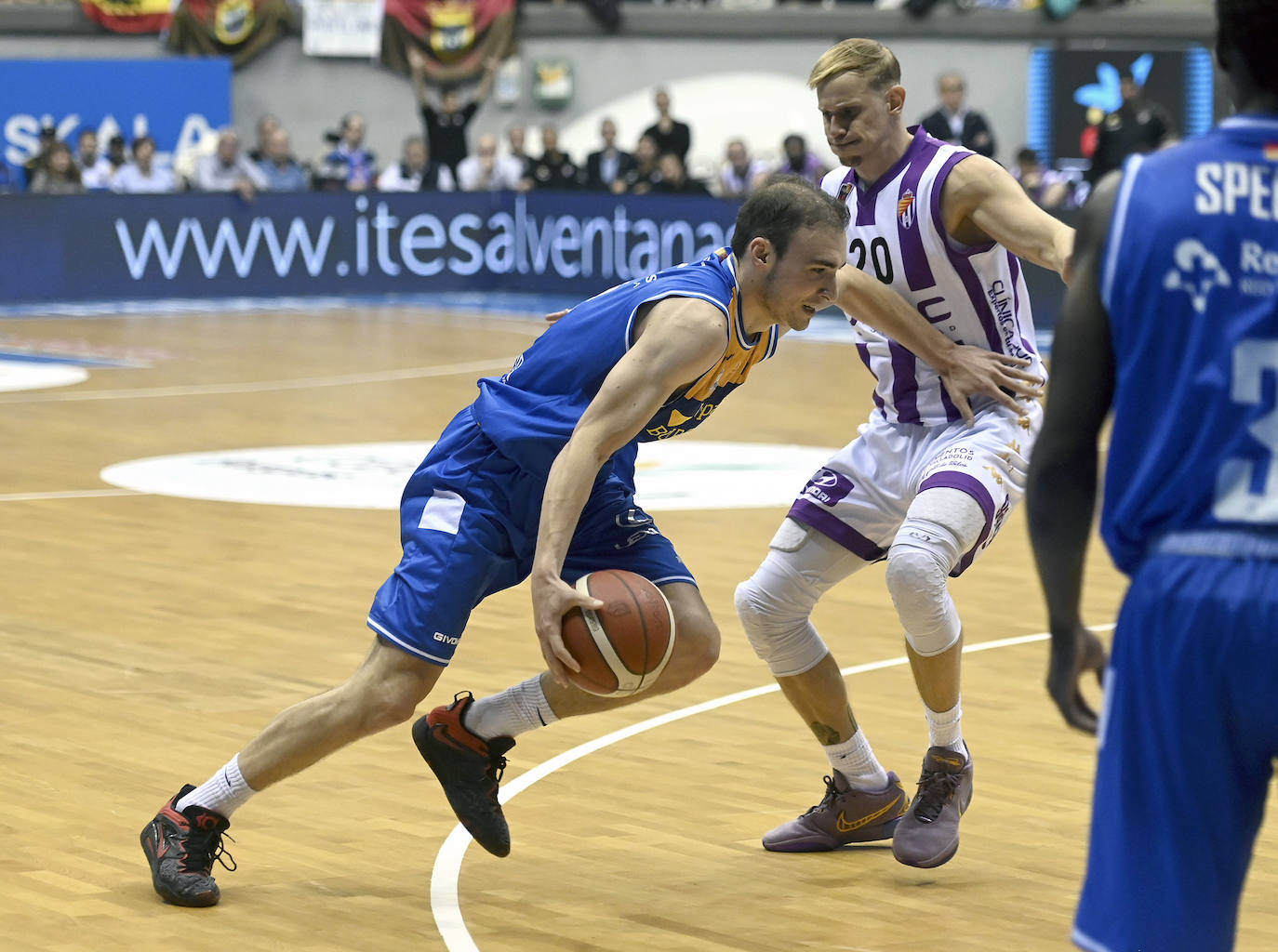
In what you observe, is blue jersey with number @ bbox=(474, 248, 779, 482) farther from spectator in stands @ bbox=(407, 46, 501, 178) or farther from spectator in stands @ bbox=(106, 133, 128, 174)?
spectator in stands @ bbox=(407, 46, 501, 178)

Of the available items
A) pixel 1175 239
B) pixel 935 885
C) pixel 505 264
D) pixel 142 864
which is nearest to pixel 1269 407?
pixel 1175 239

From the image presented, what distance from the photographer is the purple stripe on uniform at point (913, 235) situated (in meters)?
5.30

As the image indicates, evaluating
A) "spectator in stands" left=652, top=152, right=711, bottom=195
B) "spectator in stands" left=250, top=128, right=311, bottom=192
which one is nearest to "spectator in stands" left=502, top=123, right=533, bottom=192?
"spectator in stands" left=652, top=152, right=711, bottom=195

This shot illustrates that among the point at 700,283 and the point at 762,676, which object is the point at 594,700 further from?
the point at 762,676

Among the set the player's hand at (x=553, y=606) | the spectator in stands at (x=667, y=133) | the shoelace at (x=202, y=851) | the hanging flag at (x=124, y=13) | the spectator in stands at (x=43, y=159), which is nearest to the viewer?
the player's hand at (x=553, y=606)

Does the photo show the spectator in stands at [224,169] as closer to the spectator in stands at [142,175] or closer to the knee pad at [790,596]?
the spectator in stands at [142,175]

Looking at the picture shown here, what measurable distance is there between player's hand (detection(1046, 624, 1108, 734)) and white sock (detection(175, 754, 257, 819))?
2.41 m

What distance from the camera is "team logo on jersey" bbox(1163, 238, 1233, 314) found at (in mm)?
2564

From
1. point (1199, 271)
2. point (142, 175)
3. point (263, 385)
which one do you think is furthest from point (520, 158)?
point (1199, 271)

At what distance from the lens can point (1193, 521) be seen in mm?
2594

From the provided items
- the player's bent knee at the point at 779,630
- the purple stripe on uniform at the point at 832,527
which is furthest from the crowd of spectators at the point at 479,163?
the player's bent knee at the point at 779,630

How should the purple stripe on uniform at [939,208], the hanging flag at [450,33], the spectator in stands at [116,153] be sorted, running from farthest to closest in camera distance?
1. the hanging flag at [450,33]
2. the spectator in stands at [116,153]
3. the purple stripe on uniform at [939,208]

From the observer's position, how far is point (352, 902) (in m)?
4.65

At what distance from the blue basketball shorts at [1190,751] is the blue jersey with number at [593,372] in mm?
2044
